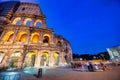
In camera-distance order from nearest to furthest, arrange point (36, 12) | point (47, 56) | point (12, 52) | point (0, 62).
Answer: point (0, 62) < point (12, 52) < point (47, 56) < point (36, 12)

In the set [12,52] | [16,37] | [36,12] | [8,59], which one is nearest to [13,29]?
[16,37]

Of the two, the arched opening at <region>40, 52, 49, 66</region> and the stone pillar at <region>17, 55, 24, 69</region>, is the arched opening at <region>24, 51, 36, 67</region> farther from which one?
the arched opening at <region>40, 52, 49, 66</region>

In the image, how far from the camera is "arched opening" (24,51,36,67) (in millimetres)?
20958

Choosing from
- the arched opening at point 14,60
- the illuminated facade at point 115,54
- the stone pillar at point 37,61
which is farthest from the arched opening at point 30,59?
the illuminated facade at point 115,54

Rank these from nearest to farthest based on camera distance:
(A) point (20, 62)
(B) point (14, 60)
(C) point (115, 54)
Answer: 1. (A) point (20, 62)
2. (B) point (14, 60)
3. (C) point (115, 54)

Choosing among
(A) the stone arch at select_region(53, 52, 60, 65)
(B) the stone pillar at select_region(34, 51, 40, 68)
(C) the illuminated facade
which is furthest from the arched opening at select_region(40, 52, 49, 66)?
(C) the illuminated facade

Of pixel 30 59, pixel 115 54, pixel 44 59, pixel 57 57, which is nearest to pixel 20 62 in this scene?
pixel 30 59

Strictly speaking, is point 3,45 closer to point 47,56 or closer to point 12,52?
point 12,52

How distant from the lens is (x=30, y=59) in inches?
850

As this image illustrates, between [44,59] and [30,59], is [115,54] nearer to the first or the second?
[44,59]

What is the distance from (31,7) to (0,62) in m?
21.5

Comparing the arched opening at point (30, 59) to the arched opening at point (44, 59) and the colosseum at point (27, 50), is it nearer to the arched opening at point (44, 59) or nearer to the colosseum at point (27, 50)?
the colosseum at point (27, 50)

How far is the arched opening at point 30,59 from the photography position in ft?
68.8

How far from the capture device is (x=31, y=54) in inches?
870
